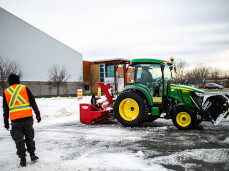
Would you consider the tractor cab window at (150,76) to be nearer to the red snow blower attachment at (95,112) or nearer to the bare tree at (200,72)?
the red snow blower attachment at (95,112)

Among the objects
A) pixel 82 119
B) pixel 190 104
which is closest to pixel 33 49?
pixel 82 119

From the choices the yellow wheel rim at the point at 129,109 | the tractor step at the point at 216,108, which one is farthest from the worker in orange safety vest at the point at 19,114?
the tractor step at the point at 216,108

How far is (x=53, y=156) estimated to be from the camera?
4367 millimetres

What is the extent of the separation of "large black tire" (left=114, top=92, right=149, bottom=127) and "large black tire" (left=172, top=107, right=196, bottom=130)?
3.20 feet

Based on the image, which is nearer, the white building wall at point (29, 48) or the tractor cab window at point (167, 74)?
the tractor cab window at point (167, 74)

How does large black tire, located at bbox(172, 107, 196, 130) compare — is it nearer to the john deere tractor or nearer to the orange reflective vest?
the john deere tractor

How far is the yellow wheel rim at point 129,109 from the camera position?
23.7ft

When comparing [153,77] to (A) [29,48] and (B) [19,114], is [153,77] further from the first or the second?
(A) [29,48]

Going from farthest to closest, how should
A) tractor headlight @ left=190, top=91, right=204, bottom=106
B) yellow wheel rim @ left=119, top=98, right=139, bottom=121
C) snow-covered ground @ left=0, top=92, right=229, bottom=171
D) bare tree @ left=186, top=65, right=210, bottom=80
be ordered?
bare tree @ left=186, top=65, right=210, bottom=80, yellow wheel rim @ left=119, top=98, right=139, bottom=121, tractor headlight @ left=190, top=91, right=204, bottom=106, snow-covered ground @ left=0, top=92, right=229, bottom=171

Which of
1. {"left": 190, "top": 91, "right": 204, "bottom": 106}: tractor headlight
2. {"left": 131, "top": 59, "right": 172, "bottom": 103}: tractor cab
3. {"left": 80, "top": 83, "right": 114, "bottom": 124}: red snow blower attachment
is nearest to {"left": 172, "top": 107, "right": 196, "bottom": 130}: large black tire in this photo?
{"left": 190, "top": 91, "right": 204, "bottom": 106}: tractor headlight

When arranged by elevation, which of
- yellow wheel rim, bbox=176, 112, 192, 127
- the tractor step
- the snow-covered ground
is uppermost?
the tractor step

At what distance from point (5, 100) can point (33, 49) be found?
2648cm

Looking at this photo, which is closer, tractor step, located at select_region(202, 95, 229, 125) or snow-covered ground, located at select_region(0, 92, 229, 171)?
snow-covered ground, located at select_region(0, 92, 229, 171)

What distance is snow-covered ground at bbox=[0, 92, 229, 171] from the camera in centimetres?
383
